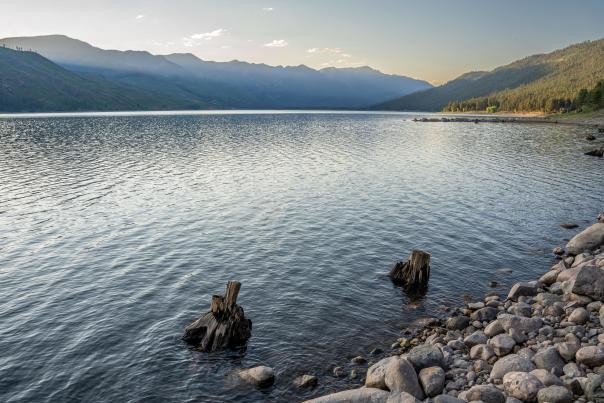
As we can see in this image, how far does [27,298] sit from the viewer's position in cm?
2864

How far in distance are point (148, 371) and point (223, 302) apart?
16.7 ft

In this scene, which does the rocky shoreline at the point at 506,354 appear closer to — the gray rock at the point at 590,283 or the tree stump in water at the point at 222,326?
the gray rock at the point at 590,283

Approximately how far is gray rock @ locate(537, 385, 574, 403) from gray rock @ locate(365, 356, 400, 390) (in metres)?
5.67

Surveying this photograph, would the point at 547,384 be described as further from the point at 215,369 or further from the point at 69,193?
the point at 69,193

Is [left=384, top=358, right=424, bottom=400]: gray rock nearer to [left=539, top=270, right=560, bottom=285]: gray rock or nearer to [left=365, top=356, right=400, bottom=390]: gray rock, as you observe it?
[left=365, top=356, right=400, bottom=390]: gray rock

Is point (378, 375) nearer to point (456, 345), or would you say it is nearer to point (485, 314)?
point (456, 345)

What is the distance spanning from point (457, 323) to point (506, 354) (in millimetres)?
4087

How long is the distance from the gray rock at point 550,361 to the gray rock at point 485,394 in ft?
10.0

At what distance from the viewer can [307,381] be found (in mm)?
19938

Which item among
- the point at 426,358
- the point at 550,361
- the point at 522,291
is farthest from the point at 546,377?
the point at 522,291

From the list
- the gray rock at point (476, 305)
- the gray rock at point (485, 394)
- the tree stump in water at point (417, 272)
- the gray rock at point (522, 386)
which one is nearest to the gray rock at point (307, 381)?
the gray rock at point (485, 394)

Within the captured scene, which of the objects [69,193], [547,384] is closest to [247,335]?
[547,384]

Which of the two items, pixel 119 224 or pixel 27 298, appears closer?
pixel 27 298

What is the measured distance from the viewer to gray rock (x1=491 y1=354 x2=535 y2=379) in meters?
18.2
